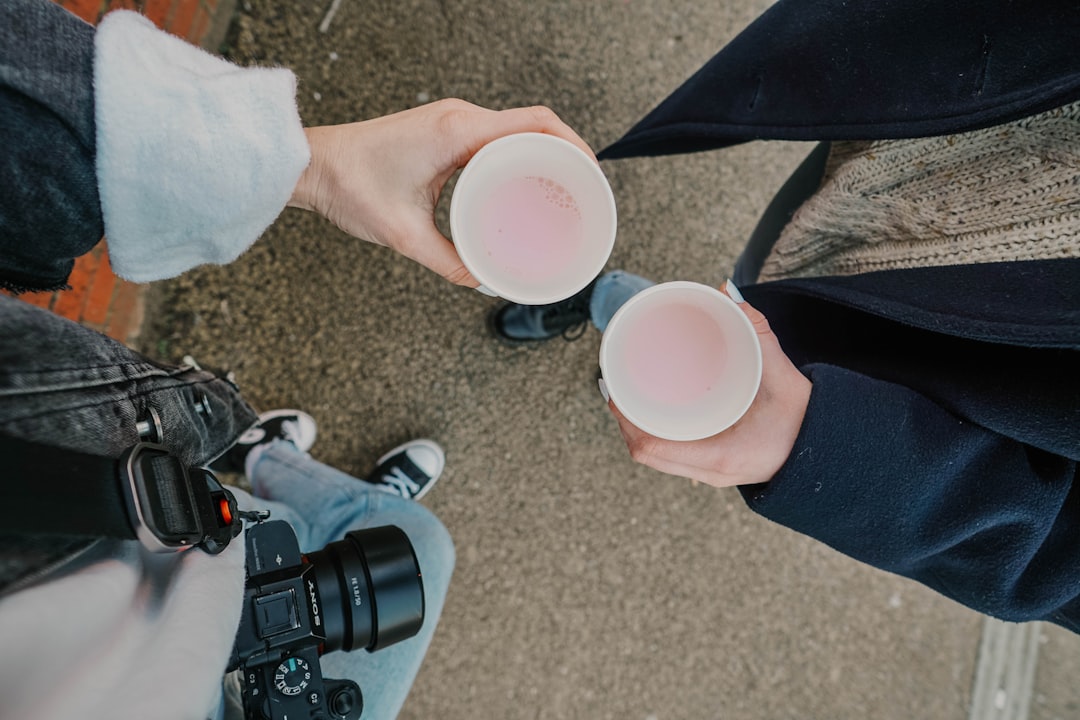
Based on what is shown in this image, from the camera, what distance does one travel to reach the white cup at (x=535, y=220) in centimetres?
77

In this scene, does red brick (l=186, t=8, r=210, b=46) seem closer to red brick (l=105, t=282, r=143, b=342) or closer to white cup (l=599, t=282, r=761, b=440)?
red brick (l=105, t=282, r=143, b=342)

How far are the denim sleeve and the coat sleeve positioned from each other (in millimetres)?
813

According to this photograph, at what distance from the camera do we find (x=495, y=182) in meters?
0.80

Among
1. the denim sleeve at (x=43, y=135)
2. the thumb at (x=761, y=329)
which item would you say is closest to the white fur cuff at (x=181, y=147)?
the denim sleeve at (x=43, y=135)

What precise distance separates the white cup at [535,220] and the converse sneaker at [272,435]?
0.80 m

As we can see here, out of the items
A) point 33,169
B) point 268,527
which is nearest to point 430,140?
point 33,169

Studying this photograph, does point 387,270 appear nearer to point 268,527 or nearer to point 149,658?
point 268,527

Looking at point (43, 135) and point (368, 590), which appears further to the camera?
point (368, 590)

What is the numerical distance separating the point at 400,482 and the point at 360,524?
0.92 ft

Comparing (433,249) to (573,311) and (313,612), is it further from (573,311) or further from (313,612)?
(573,311)

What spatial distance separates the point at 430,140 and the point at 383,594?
594 mm

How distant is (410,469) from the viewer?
1.45 m

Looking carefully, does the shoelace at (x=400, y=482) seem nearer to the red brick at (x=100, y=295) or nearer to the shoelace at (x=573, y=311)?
the shoelace at (x=573, y=311)

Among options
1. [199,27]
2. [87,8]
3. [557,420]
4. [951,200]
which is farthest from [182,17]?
[951,200]
